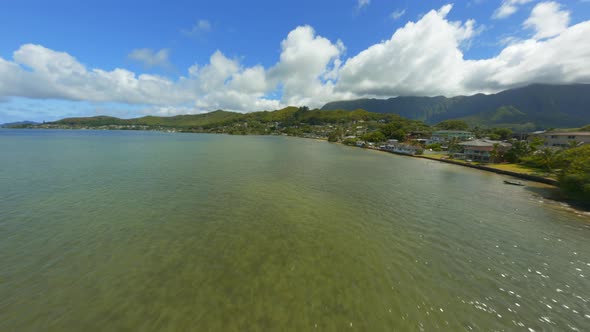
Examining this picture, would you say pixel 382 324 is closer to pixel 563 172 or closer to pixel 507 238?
pixel 507 238

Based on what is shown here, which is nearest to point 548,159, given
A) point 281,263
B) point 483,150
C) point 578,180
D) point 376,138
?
point 483,150

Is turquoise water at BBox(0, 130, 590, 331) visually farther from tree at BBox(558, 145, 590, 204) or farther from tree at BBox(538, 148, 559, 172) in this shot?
tree at BBox(538, 148, 559, 172)

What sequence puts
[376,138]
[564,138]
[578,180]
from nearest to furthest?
1. [578,180]
2. [564,138]
3. [376,138]

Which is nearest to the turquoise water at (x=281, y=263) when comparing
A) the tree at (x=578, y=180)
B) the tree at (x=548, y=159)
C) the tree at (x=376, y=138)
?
the tree at (x=578, y=180)

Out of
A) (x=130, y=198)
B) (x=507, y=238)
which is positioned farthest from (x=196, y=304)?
(x=507, y=238)

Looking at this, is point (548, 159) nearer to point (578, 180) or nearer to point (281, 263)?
point (578, 180)

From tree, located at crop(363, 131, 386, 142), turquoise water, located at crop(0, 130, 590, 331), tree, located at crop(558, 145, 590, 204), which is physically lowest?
turquoise water, located at crop(0, 130, 590, 331)

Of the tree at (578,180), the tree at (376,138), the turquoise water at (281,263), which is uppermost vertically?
the tree at (376,138)

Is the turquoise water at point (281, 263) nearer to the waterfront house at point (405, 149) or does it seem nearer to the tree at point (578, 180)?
the tree at point (578, 180)

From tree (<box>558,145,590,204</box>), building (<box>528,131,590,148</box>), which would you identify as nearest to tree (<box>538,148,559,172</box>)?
tree (<box>558,145,590,204</box>)
